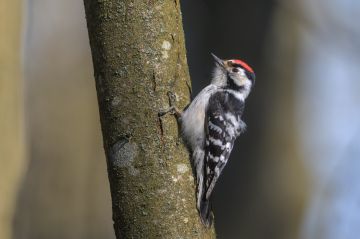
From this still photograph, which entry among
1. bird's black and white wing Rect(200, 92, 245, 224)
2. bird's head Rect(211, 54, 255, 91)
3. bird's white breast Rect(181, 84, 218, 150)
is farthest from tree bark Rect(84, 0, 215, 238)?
bird's head Rect(211, 54, 255, 91)

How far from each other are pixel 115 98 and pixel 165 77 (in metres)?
0.31

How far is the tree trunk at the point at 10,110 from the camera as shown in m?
6.45

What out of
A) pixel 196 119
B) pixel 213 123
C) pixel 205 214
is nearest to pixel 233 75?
pixel 213 123

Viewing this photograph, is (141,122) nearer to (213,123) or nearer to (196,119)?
(196,119)

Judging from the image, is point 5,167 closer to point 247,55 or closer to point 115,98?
point 247,55

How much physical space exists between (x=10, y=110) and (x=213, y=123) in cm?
247

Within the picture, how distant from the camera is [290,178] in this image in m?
7.01

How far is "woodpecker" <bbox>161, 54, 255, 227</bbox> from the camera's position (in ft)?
12.1

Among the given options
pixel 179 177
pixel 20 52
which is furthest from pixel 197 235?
pixel 20 52

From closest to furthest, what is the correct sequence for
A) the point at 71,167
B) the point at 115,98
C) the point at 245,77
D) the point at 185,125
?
1. the point at 115,98
2. the point at 185,125
3. the point at 245,77
4. the point at 71,167

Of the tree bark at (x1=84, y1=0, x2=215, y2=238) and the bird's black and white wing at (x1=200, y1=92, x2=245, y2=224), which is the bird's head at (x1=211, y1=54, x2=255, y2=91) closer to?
the bird's black and white wing at (x1=200, y1=92, x2=245, y2=224)

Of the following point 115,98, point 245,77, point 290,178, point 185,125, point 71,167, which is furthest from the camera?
point 71,167

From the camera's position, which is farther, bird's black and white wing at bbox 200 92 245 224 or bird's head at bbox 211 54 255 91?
bird's head at bbox 211 54 255 91

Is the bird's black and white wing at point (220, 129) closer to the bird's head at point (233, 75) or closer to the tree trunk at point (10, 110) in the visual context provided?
the bird's head at point (233, 75)
